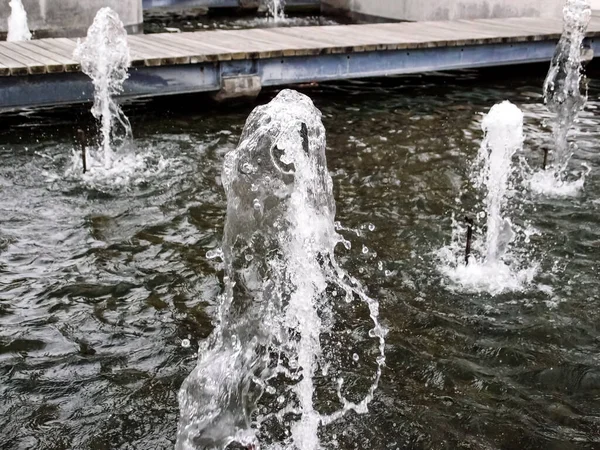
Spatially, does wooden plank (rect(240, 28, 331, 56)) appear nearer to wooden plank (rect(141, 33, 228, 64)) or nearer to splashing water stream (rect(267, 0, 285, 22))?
wooden plank (rect(141, 33, 228, 64))

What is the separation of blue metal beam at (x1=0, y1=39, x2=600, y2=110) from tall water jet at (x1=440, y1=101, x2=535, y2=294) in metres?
2.79

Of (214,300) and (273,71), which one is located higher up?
(273,71)

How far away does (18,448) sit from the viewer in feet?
12.5

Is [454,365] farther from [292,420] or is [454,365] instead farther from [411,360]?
[292,420]

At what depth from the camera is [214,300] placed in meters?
5.32

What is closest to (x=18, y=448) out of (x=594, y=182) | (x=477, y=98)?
(x=594, y=182)

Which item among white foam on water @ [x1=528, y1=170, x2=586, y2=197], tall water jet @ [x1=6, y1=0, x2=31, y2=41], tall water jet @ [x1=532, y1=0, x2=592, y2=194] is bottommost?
white foam on water @ [x1=528, y1=170, x2=586, y2=197]

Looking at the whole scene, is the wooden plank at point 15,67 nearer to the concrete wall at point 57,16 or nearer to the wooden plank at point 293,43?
the wooden plank at point 293,43

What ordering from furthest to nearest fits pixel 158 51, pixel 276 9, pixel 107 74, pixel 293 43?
pixel 276 9, pixel 293 43, pixel 158 51, pixel 107 74

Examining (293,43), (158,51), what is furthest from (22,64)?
(293,43)

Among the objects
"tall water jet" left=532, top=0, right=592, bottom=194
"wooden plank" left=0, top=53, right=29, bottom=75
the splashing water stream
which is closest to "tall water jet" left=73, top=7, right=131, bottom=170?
"wooden plank" left=0, top=53, right=29, bottom=75

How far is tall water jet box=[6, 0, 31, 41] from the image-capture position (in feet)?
41.5

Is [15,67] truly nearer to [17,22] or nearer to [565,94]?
[17,22]

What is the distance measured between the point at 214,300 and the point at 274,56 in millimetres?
5394
